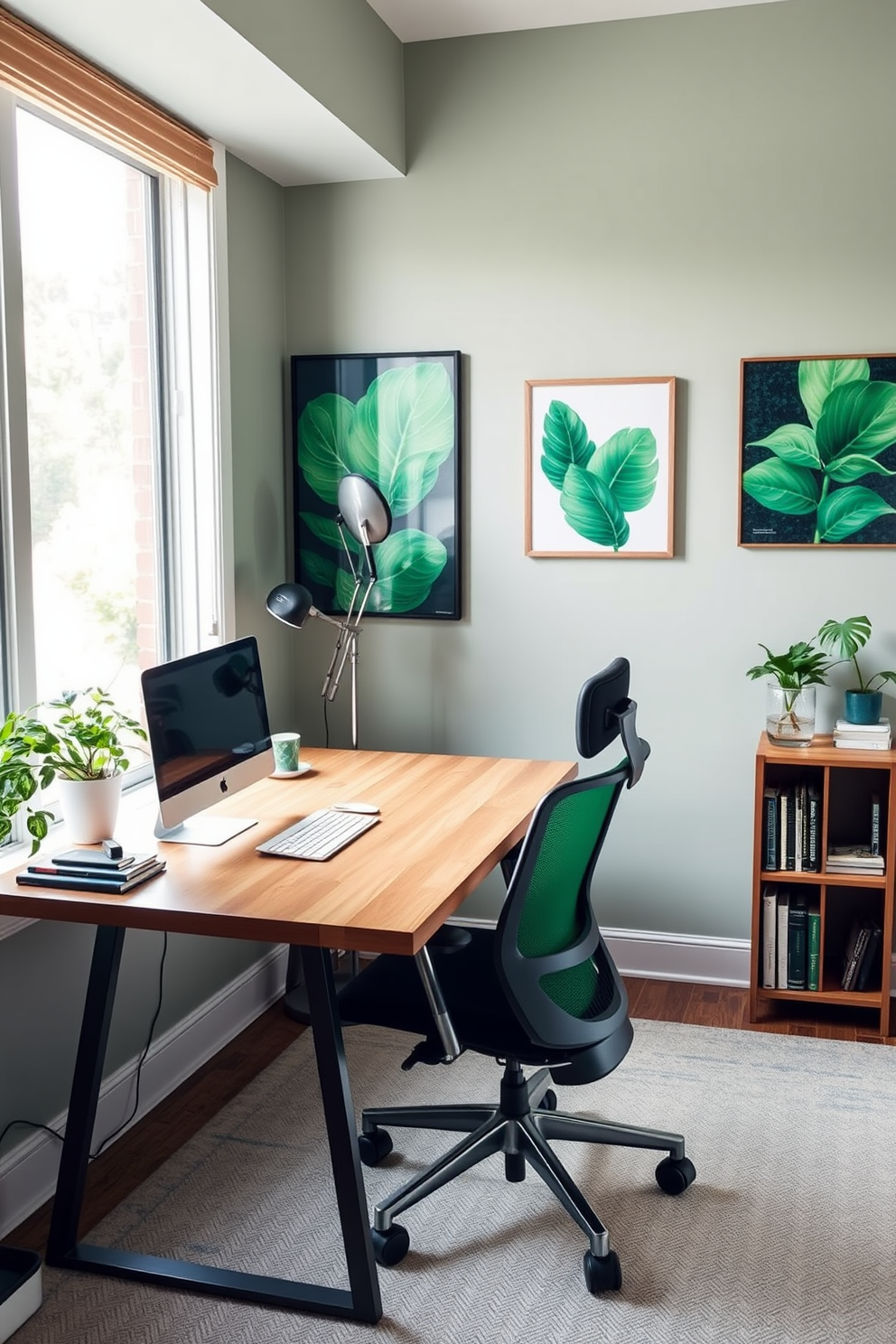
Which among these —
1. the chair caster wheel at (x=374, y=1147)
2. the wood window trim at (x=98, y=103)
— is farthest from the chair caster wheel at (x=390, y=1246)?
the wood window trim at (x=98, y=103)

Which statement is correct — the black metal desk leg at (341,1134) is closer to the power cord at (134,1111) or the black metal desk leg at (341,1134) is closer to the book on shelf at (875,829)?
the power cord at (134,1111)

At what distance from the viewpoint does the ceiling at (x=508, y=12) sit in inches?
124

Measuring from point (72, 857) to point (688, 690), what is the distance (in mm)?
1877

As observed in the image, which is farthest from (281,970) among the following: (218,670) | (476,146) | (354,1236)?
(476,146)

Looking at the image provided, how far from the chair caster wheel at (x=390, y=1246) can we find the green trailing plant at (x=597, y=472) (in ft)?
6.29

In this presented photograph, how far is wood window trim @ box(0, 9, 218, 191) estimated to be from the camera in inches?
90.4

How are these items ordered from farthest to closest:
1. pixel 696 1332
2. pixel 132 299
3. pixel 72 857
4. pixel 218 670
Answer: pixel 132 299, pixel 218 670, pixel 72 857, pixel 696 1332

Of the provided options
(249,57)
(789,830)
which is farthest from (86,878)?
(789,830)

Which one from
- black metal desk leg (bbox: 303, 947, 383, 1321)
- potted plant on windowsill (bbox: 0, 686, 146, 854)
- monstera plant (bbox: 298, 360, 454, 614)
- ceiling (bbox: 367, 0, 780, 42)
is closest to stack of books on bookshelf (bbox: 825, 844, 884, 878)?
monstera plant (bbox: 298, 360, 454, 614)

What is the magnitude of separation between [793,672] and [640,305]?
1091mm

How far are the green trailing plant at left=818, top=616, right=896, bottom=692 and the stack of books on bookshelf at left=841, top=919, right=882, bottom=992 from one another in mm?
645

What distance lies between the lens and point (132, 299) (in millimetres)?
2941

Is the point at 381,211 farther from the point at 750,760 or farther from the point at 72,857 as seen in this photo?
the point at 72,857

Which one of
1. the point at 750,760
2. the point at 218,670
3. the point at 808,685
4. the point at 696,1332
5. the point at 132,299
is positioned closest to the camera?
the point at 696,1332
